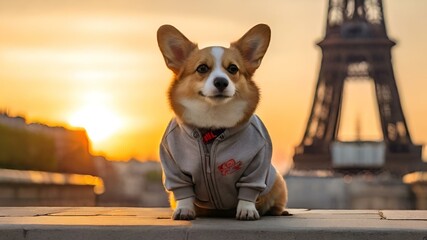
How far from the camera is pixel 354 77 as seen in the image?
49594mm

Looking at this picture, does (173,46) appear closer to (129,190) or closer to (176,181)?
(176,181)

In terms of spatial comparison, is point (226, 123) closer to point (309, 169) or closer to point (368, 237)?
point (368, 237)

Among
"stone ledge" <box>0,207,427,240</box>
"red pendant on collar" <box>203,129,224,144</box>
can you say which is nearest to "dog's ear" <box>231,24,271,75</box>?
"red pendant on collar" <box>203,129,224,144</box>

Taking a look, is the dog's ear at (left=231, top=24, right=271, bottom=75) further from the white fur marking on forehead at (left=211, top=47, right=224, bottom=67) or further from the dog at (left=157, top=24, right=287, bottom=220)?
the white fur marking on forehead at (left=211, top=47, right=224, bottom=67)

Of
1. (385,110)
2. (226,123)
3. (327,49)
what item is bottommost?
(226,123)

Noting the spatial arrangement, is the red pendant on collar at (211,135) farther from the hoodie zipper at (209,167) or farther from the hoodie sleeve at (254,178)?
the hoodie sleeve at (254,178)

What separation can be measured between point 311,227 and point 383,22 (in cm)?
4589

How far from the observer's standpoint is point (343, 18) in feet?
167

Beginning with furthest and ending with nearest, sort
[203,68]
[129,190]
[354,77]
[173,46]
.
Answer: [129,190] → [354,77] → [173,46] → [203,68]

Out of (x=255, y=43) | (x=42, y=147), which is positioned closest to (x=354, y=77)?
(x=42, y=147)

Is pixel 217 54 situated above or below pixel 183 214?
above

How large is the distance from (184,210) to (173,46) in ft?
3.84

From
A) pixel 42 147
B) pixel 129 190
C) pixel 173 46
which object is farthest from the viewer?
pixel 129 190

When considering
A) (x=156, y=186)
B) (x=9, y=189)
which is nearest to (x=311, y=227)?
(x=9, y=189)
